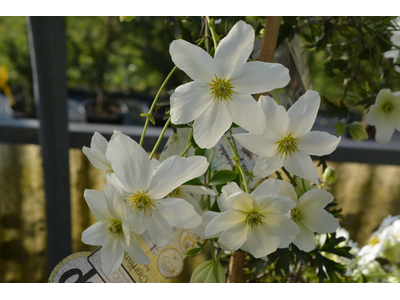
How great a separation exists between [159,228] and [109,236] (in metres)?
0.04

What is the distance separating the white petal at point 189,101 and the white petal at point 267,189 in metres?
0.06

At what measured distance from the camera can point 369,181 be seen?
3.85ft

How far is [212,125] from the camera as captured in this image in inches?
9.9

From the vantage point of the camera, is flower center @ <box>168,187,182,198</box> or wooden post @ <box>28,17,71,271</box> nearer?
flower center @ <box>168,187,182,198</box>

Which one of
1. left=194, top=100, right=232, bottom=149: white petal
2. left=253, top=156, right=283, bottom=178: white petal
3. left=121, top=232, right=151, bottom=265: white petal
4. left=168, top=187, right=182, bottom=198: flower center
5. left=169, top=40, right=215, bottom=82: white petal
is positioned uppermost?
left=169, top=40, right=215, bottom=82: white petal

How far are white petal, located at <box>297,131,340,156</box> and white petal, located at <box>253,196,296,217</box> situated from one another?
2.0 inches

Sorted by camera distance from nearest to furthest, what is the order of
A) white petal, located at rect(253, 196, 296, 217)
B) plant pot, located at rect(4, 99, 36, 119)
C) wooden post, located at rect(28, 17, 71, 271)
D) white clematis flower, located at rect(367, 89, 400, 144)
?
1. white petal, located at rect(253, 196, 296, 217)
2. white clematis flower, located at rect(367, 89, 400, 144)
3. wooden post, located at rect(28, 17, 71, 271)
4. plant pot, located at rect(4, 99, 36, 119)

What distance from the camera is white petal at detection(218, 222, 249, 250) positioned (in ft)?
0.85

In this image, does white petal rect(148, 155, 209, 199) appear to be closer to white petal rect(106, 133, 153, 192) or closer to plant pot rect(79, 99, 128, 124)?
white petal rect(106, 133, 153, 192)

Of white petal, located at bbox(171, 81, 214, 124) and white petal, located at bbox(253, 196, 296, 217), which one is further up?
white petal, located at bbox(171, 81, 214, 124)

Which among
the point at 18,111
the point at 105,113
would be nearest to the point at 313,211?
the point at 105,113

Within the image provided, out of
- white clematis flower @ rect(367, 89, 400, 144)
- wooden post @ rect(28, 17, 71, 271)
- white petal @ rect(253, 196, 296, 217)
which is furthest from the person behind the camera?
wooden post @ rect(28, 17, 71, 271)

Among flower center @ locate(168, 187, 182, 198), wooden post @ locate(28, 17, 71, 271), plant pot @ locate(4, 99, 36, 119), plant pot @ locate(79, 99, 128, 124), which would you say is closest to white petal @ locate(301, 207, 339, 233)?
Result: flower center @ locate(168, 187, 182, 198)
